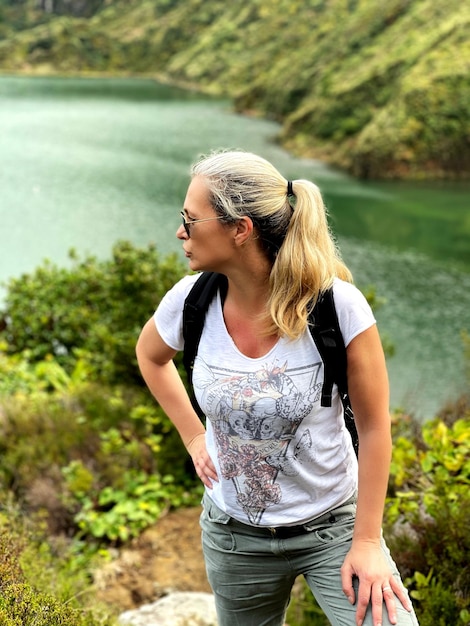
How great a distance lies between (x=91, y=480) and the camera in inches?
207

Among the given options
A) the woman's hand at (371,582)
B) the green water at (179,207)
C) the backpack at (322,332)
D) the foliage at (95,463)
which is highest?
the backpack at (322,332)

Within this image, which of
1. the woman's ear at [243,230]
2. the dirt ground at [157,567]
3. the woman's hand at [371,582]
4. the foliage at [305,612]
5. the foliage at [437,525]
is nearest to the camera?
the woman's hand at [371,582]

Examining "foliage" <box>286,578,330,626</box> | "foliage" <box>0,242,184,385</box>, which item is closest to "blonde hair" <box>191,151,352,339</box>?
"foliage" <box>286,578,330,626</box>

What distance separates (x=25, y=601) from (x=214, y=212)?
48.9 inches

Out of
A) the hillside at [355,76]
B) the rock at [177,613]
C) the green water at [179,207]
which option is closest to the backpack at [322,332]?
the rock at [177,613]

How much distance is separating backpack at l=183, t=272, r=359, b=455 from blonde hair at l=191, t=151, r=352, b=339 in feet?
0.15

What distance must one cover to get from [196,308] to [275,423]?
43 cm

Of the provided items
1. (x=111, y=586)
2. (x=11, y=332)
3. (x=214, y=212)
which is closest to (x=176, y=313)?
(x=214, y=212)

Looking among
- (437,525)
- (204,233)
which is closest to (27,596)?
(204,233)

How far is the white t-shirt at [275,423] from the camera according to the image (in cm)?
191

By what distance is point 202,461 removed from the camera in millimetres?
2311

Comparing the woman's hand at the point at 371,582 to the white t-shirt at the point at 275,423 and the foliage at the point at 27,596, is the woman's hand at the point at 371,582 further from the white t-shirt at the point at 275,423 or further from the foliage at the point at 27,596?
the foliage at the point at 27,596

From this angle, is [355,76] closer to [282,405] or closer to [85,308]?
[85,308]

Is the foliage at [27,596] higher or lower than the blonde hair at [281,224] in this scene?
lower
